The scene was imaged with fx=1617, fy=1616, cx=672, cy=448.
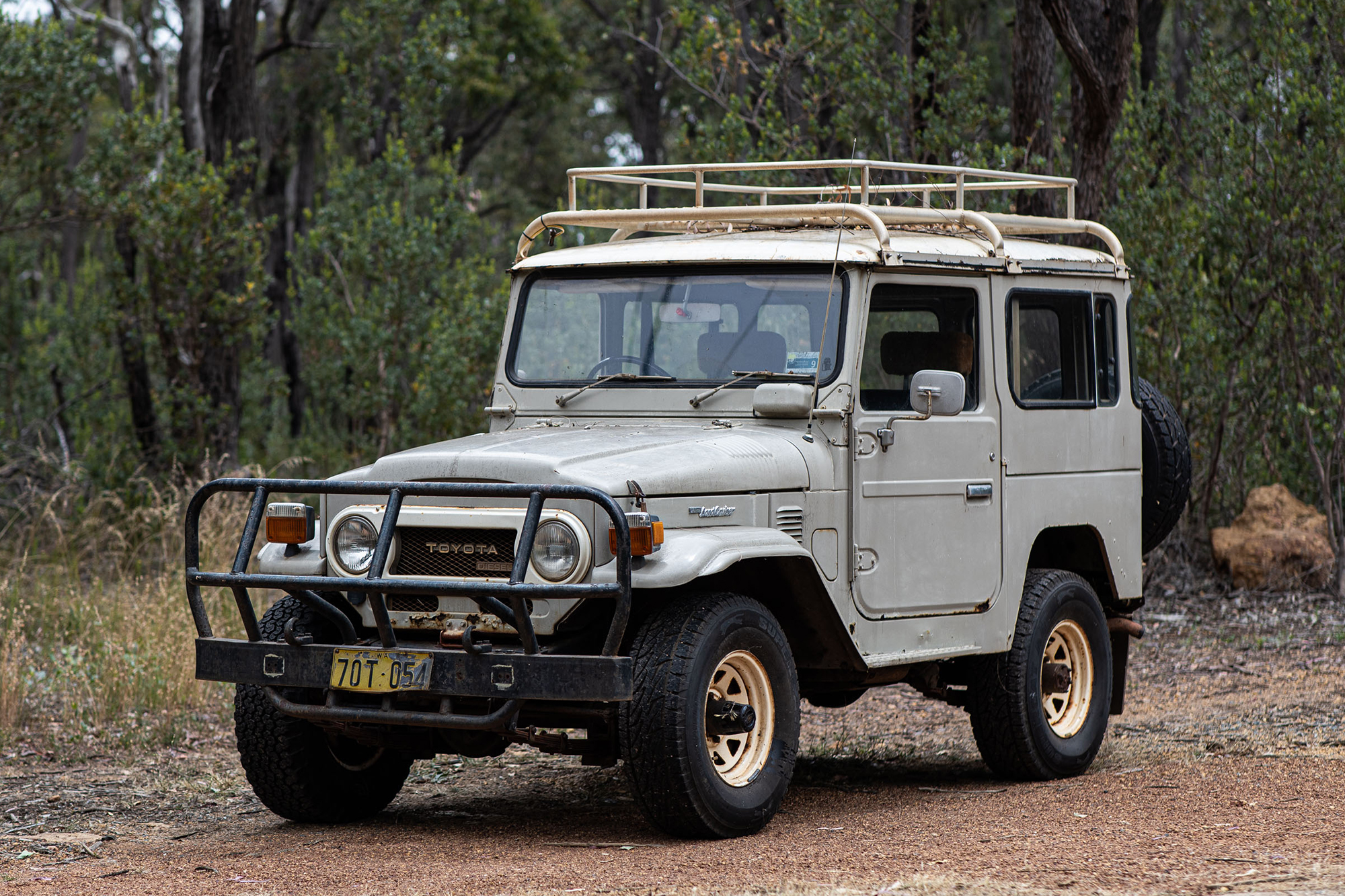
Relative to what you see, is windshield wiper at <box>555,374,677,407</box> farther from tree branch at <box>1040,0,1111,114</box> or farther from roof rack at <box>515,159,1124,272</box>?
tree branch at <box>1040,0,1111,114</box>

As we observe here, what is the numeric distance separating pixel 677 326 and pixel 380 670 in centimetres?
199

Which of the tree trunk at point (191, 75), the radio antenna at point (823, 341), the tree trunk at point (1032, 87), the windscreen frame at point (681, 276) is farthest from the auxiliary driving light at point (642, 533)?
the tree trunk at point (191, 75)

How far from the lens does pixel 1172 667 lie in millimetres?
10703

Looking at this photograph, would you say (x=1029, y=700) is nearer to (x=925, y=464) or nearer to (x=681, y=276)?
(x=925, y=464)

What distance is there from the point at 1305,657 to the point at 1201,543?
9.74 ft

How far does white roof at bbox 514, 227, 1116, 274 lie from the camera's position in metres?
6.48

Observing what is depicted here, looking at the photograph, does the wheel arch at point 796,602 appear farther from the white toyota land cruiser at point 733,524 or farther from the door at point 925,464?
the door at point 925,464

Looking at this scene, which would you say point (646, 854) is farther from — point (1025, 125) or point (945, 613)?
point (1025, 125)

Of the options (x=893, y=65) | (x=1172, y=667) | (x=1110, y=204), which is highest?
(x=893, y=65)

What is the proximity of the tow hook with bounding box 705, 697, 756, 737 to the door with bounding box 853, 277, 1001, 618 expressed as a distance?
84cm

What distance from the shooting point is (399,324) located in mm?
16125

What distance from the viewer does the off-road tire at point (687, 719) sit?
5410mm

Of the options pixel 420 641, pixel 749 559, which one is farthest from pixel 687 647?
pixel 420 641

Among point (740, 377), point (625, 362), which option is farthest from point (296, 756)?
point (740, 377)
